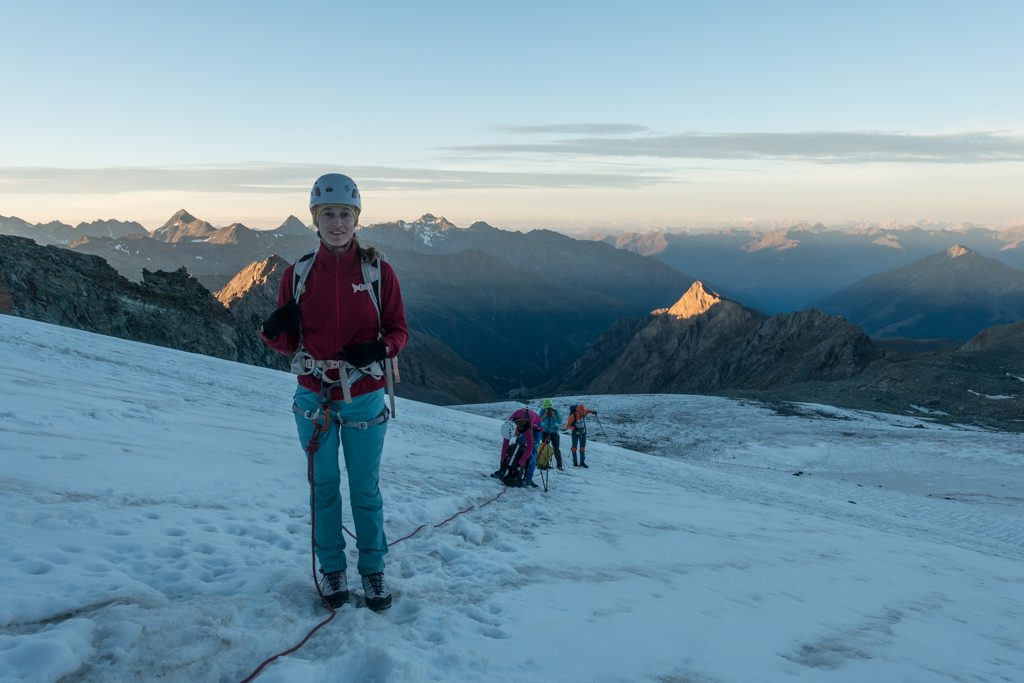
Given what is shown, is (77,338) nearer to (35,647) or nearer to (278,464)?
(278,464)

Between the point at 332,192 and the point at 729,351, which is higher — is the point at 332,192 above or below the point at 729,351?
above

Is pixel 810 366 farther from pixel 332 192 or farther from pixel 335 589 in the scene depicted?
pixel 332 192

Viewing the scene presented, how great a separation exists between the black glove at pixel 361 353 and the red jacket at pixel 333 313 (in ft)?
0.54

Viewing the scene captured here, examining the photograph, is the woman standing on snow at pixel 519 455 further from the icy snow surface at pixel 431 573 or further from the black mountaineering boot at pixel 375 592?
the black mountaineering boot at pixel 375 592

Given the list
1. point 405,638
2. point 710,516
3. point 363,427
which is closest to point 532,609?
point 405,638

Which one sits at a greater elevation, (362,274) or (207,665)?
(362,274)

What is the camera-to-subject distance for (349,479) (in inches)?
205

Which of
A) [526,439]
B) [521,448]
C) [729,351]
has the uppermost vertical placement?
[526,439]

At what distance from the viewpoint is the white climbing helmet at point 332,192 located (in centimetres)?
500

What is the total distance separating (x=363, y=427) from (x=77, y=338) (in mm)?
22677

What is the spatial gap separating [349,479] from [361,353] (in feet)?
3.56

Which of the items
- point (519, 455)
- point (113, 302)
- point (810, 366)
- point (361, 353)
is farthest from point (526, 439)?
point (810, 366)

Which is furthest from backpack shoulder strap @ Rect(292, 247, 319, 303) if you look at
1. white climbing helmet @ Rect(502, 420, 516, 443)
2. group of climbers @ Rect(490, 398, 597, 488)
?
white climbing helmet @ Rect(502, 420, 516, 443)

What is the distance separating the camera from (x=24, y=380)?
41.5 ft
